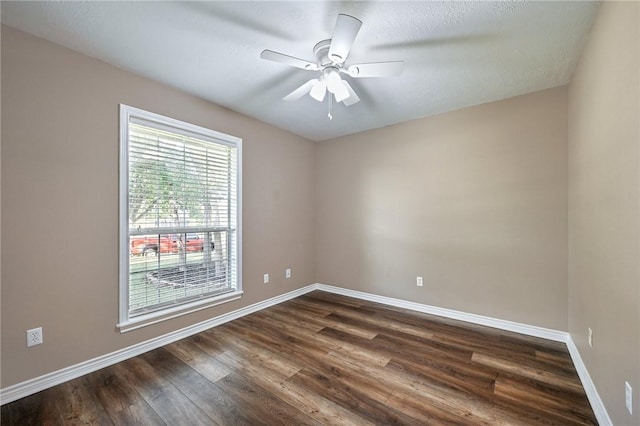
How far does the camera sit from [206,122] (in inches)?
110

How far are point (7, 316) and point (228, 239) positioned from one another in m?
1.74

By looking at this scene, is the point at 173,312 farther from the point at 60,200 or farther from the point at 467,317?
the point at 467,317

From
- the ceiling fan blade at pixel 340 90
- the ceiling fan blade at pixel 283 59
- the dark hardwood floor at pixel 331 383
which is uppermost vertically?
the ceiling fan blade at pixel 283 59

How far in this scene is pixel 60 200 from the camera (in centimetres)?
188

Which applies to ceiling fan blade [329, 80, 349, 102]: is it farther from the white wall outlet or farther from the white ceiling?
the white wall outlet

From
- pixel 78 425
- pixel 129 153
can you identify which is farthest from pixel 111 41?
pixel 78 425

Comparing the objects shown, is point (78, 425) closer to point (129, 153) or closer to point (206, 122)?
point (129, 153)

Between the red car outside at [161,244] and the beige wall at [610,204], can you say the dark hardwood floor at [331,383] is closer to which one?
the beige wall at [610,204]

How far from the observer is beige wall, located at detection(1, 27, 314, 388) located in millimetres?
1689

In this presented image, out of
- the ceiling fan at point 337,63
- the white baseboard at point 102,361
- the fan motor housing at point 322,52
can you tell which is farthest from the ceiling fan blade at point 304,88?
the white baseboard at point 102,361

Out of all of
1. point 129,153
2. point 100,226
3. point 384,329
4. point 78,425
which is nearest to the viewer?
point 78,425

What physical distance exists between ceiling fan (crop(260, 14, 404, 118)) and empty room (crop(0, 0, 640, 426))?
0.01m

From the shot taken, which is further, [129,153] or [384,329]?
[384,329]

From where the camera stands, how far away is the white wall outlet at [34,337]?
5.71 feet
